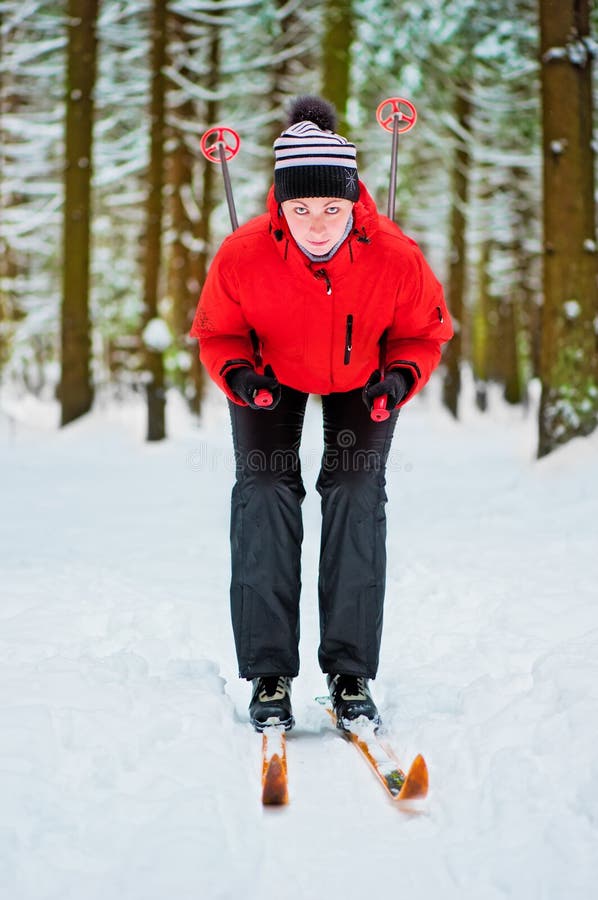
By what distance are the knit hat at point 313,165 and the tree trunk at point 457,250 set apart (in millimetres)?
12778

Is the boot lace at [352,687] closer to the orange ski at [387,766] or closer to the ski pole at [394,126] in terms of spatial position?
the orange ski at [387,766]

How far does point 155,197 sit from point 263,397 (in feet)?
31.2

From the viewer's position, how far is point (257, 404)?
2.37 m

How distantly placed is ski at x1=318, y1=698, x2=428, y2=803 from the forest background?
5.03 m

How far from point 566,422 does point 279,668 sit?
16.5 ft

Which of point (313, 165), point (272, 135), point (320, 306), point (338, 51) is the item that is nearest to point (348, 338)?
point (320, 306)

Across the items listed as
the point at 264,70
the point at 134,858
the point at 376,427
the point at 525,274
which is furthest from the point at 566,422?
the point at 525,274

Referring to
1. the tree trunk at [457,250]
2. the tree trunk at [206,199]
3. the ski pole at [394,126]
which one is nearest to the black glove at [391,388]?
the ski pole at [394,126]

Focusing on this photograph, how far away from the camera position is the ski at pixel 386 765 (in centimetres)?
205

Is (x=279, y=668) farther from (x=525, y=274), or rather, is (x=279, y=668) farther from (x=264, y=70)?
(x=525, y=274)

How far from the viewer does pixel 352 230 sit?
2.45m

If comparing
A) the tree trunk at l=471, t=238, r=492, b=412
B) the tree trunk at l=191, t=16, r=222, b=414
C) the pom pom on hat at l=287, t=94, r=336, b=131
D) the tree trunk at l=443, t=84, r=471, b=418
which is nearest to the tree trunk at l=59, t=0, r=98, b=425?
the tree trunk at l=191, t=16, r=222, b=414

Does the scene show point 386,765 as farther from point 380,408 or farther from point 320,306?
point 320,306

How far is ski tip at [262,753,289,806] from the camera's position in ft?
6.70
